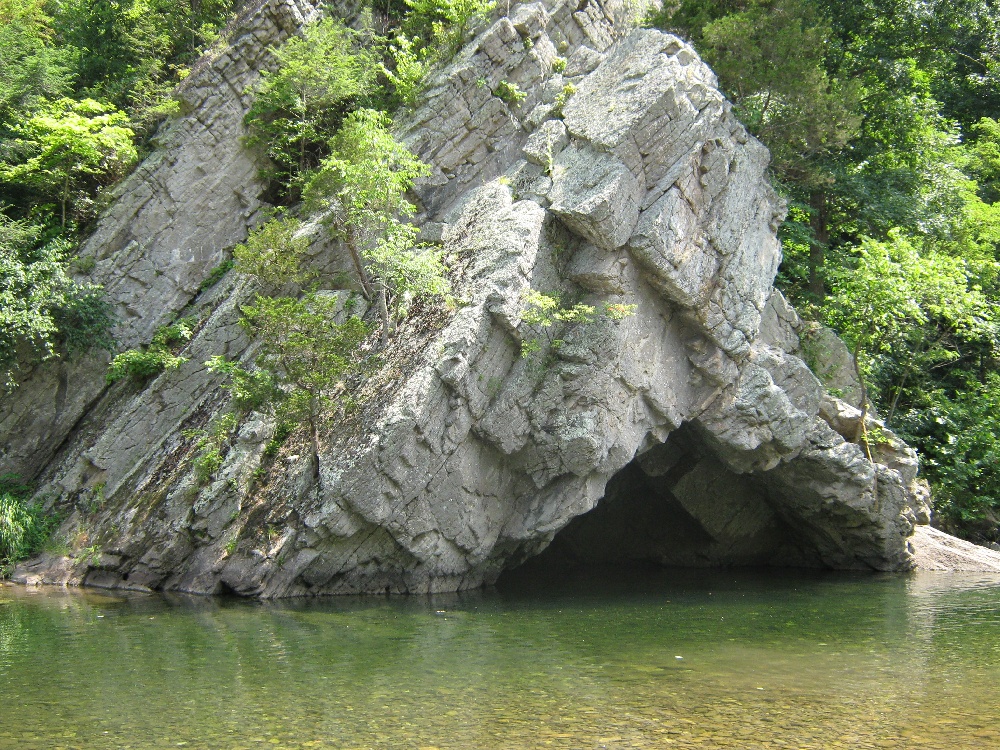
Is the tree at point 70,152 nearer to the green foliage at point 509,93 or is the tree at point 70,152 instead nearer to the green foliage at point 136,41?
the green foliage at point 136,41

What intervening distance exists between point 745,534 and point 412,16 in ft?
58.2

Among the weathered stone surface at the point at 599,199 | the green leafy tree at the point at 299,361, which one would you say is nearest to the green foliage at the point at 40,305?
the green leafy tree at the point at 299,361

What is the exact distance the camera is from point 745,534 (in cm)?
2528

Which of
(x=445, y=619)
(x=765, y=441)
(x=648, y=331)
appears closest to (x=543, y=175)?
(x=648, y=331)

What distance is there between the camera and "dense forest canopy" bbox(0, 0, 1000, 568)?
22453 millimetres

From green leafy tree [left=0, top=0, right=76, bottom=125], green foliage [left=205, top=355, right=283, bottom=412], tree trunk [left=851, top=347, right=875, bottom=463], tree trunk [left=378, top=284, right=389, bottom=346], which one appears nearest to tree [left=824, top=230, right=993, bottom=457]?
tree trunk [left=851, top=347, right=875, bottom=463]

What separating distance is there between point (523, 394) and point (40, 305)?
40.9ft

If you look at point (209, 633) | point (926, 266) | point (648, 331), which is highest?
point (926, 266)

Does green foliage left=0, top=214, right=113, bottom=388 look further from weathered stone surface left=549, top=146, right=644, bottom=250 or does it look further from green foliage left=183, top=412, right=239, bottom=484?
weathered stone surface left=549, top=146, right=644, bottom=250

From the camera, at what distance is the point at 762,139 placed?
2398cm

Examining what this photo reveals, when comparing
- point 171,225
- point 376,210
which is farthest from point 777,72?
point 171,225

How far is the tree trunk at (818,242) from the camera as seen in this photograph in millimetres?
27297

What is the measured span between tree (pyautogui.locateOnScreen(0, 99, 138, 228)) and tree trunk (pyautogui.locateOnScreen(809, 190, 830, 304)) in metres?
20.2

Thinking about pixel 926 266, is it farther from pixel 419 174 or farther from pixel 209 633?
pixel 209 633
